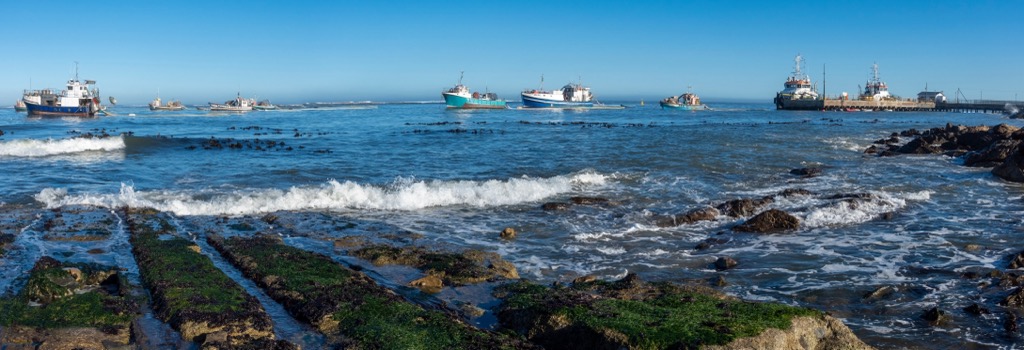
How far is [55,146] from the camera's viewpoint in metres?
32.6

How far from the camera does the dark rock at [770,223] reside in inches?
550

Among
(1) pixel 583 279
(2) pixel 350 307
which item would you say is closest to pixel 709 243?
(1) pixel 583 279

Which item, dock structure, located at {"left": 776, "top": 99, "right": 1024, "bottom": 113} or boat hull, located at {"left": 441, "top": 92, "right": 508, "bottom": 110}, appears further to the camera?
dock structure, located at {"left": 776, "top": 99, "right": 1024, "bottom": 113}

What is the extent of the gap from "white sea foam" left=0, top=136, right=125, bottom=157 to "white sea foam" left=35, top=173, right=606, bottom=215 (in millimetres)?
15660

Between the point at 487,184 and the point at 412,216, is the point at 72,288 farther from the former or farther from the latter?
the point at 487,184

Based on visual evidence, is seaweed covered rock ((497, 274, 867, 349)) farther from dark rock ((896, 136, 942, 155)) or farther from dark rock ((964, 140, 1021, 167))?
dark rock ((896, 136, 942, 155))

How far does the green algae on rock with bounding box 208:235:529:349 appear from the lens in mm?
7062

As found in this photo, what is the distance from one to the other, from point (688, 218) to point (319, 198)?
996 cm

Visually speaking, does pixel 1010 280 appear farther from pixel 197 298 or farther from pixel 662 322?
Answer: pixel 197 298

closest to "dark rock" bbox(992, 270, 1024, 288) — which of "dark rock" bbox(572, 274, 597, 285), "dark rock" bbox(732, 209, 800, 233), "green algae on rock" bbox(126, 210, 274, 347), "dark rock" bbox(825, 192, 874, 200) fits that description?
"dark rock" bbox(732, 209, 800, 233)

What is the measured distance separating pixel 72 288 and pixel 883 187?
68.5 ft

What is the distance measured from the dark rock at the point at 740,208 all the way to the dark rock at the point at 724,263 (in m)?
4.79

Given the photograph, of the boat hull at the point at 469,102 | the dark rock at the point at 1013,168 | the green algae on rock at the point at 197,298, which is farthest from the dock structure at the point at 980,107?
the green algae on rock at the point at 197,298

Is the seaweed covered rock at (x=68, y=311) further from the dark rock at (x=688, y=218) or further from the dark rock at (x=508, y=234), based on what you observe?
the dark rock at (x=688, y=218)
